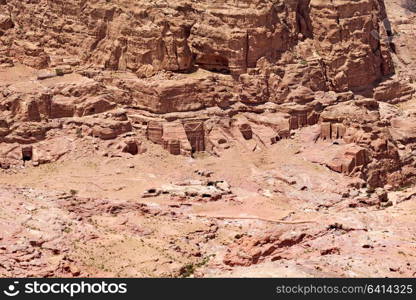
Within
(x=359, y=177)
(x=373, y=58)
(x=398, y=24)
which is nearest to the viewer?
(x=359, y=177)

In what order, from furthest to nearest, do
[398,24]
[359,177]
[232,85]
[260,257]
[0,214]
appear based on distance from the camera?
[398,24] < [232,85] < [359,177] < [0,214] < [260,257]

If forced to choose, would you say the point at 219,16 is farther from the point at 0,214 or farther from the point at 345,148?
the point at 0,214

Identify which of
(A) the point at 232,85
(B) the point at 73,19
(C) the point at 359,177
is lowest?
(C) the point at 359,177

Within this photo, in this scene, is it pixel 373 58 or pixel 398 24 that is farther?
pixel 398 24

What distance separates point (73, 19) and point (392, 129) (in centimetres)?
2052

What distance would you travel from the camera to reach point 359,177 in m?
52.9

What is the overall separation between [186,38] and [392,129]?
13.9 metres

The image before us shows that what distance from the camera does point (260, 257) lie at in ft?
121

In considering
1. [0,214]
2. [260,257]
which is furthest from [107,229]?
[260,257]

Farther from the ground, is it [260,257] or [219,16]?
[219,16]

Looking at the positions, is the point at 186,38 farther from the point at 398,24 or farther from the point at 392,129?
the point at 398,24

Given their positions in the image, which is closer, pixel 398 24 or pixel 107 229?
pixel 107 229

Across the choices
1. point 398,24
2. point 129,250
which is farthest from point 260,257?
point 398,24

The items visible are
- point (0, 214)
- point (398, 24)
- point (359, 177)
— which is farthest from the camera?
point (398, 24)
